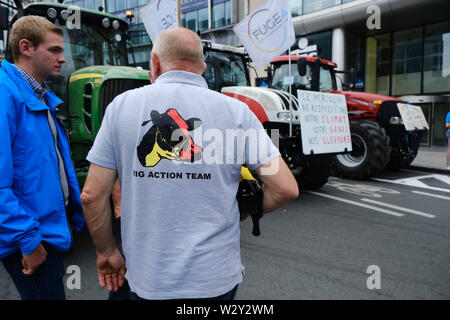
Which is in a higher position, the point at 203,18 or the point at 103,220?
the point at 203,18

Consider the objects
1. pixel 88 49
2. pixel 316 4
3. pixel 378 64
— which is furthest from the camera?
pixel 378 64

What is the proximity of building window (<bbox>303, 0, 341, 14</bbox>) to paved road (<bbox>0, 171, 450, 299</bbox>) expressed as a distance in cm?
1263

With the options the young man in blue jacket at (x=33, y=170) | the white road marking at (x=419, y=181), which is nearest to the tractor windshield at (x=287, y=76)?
the white road marking at (x=419, y=181)

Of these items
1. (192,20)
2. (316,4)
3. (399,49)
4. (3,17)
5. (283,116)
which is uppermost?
(192,20)

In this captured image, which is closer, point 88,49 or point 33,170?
point 33,170

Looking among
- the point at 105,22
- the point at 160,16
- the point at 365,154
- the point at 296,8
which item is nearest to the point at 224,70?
the point at 160,16

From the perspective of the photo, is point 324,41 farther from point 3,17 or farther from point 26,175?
point 26,175

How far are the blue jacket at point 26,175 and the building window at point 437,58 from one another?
1727 centimetres

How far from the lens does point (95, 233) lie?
5.01ft

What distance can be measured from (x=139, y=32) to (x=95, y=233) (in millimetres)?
4654

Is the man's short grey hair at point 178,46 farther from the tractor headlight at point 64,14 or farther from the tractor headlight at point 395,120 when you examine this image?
the tractor headlight at point 395,120

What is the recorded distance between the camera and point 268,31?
5.81 metres

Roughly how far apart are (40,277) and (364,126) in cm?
738
